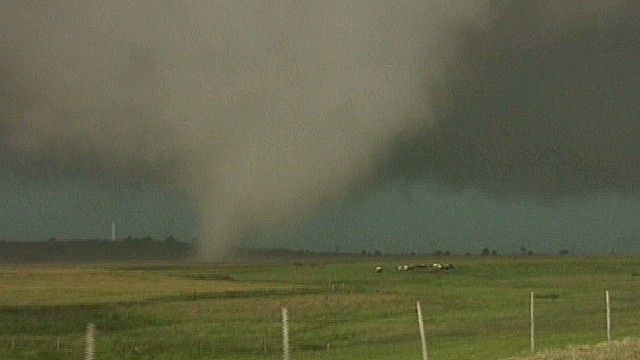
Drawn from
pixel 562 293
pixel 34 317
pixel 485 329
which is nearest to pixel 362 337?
pixel 485 329

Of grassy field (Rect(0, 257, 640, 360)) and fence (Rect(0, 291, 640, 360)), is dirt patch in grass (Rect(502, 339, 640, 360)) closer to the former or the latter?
grassy field (Rect(0, 257, 640, 360))

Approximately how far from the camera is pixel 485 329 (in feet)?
122

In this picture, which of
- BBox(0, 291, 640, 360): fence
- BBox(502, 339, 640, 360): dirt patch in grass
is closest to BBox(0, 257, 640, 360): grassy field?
BBox(0, 291, 640, 360): fence

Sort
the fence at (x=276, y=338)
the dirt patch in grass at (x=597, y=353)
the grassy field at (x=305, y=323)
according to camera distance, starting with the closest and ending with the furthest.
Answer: the dirt patch in grass at (x=597, y=353), the fence at (x=276, y=338), the grassy field at (x=305, y=323)

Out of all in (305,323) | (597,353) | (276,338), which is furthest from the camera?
(305,323)

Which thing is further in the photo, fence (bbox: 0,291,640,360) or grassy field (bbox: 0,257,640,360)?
grassy field (bbox: 0,257,640,360)

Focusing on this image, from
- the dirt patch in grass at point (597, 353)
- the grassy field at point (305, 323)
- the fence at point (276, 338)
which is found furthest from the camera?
the grassy field at point (305, 323)

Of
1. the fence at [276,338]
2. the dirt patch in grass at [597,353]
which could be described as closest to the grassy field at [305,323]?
the fence at [276,338]

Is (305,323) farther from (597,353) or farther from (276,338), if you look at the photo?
(597,353)

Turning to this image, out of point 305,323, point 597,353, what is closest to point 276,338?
point 305,323

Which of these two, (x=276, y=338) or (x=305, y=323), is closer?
(x=276, y=338)

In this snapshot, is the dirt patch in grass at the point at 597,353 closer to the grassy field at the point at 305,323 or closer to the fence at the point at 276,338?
the grassy field at the point at 305,323

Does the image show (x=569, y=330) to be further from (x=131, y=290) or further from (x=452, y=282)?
(x=452, y=282)

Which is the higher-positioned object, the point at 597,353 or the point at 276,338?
the point at 597,353
